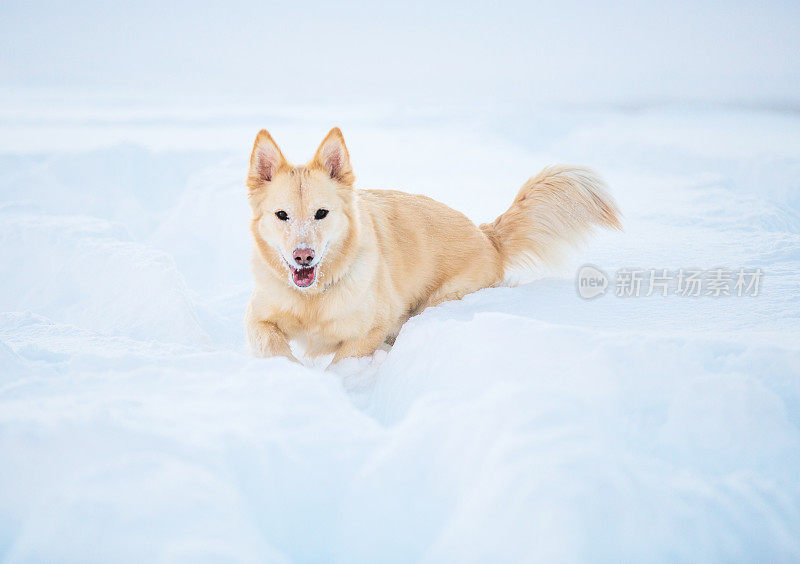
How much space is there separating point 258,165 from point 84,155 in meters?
6.87

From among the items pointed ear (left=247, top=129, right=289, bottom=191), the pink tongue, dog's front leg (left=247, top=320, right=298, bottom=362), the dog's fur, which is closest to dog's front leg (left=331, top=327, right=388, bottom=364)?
the dog's fur

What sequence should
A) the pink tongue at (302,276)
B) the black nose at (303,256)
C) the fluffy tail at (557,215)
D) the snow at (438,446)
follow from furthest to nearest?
the fluffy tail at (557,215), the pink tongue at (302,276), the black nose at (303,256), the snow at (438,446)

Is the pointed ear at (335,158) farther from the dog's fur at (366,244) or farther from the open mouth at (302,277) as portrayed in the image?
the open mouth at (302,277)

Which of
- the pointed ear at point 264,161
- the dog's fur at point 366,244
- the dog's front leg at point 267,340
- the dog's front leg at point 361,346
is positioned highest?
the pointed ear at point 264,161

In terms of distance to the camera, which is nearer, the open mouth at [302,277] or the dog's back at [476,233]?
the open mouth at [302,277]

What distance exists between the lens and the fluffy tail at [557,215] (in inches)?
142

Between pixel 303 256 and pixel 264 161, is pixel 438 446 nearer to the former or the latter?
pixel 303 256

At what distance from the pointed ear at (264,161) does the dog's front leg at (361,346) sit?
982mm

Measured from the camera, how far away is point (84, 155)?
8242 mm

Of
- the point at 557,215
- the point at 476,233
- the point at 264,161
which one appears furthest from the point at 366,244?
the point at 557,215

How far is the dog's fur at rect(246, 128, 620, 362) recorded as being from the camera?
2.77 m

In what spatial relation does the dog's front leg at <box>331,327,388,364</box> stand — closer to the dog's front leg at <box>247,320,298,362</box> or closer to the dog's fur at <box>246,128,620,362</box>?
the dog's fur at <box>246,128,620,362</box>

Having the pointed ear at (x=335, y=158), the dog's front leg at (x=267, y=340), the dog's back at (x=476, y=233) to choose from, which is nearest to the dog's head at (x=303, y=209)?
the pointed ear at (x=335, y=158)

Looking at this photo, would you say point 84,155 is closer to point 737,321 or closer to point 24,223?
point 24,223
